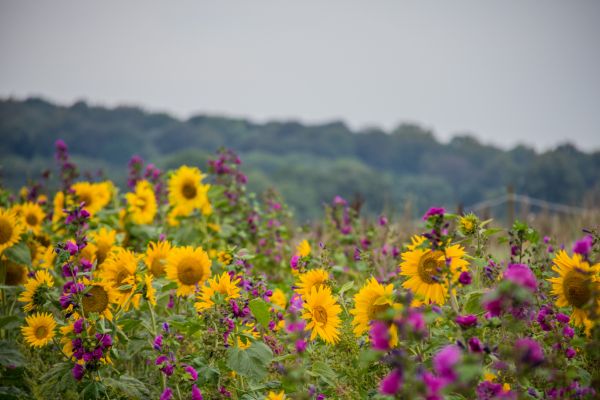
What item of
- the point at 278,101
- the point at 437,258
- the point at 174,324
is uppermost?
the point at 278,101

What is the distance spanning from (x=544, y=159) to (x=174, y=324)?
5434cm

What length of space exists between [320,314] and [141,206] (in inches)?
99.4

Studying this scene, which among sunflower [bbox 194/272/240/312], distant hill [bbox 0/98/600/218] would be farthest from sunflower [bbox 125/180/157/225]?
distant hill [bbox 0/98/600/218]

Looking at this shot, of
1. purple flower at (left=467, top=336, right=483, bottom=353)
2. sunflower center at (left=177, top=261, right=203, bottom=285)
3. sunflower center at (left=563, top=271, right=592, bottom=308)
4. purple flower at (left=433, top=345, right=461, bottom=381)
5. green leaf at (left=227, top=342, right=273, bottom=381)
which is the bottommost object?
green leaf at (left=227, top=342, right=273, bottom=381)

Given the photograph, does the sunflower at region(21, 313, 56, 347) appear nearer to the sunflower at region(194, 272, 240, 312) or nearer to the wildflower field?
the wildflower field

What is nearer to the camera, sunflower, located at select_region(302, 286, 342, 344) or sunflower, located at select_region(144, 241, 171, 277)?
sunflower, located at select_region(302, 286, 342, 344)

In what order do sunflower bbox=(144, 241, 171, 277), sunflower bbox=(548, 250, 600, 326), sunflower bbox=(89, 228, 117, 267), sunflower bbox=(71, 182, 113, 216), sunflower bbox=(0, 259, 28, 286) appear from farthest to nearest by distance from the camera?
sunflower bbox=(71, 182, 113, 216) < sunflower bbox=(0, 259, 28, 286) < sunflower bbox=(89, 228, 117, 267) < sunflower bbox=(144, 241, 171, 277) < sunflower bbox=(548, 250, 600, 326)

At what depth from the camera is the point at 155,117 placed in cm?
6906

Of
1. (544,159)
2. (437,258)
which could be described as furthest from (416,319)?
(544,159)

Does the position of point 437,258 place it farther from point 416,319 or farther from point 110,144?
point 110,144

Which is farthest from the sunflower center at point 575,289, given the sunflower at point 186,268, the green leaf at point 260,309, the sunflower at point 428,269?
the sunflower at point 186,268

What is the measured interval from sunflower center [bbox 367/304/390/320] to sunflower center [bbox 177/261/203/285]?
888mm

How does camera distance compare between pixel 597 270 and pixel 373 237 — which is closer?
pixel 597 270

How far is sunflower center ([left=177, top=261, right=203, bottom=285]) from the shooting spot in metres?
2.47
